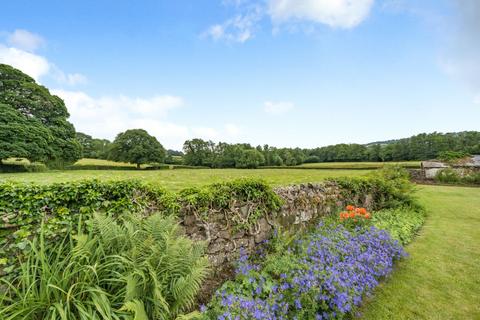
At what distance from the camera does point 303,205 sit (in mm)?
4844

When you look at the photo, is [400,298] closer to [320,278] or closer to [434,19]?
[320,278]

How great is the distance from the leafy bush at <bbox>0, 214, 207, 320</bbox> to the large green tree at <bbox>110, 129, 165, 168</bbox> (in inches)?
1375

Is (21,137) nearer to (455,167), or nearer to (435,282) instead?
(435,282)

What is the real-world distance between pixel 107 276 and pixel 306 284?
216 cm

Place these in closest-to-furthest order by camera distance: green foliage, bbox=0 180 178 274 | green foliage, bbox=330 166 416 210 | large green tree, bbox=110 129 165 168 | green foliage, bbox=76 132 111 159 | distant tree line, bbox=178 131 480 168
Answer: green foliage, bbox=0 180 178 274 < green foliage, bbox=330 166 416 210 < large green tree, bbox=110 129 165 168 < distant tree line, bbox=178 131 480 168 < green foliage, bbox=76 132 111 159

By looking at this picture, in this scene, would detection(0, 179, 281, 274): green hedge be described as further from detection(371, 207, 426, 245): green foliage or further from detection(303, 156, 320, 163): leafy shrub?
detection(303, 156, 320, 163): leafy shrub

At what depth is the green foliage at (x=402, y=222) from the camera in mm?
5102

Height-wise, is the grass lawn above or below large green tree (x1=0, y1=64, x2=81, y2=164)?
below

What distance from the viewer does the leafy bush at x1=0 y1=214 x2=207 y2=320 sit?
1.53m

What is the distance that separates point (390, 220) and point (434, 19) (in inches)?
306

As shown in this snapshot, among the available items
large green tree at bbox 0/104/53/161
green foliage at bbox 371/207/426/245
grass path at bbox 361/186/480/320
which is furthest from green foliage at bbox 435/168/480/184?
large green tree at bbox 0/104/53/161

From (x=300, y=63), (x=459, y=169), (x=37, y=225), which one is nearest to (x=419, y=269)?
(x=37, y=225)

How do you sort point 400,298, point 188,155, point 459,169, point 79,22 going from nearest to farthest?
point 400,298 → point 79,22 → point 459,169 → point 188,155

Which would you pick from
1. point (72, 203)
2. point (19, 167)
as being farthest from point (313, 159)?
point (72, 203)
